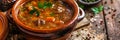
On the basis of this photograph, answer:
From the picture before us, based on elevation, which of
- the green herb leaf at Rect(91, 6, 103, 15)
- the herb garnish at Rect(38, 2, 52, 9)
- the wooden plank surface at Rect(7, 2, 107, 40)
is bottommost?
the wooden plank surface at Rect(7, 2, 107, 40)

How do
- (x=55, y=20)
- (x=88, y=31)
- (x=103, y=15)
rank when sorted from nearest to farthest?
(x=55, y=20), (x=88, y=31), (x=103, y=15)

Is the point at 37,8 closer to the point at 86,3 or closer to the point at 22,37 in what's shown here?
the point at 22,37

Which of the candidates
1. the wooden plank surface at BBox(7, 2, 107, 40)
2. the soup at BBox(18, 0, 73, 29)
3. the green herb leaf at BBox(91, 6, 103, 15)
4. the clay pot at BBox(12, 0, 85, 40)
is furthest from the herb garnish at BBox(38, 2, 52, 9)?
the green herb leaf at BBox(91, 6, 103, 15)

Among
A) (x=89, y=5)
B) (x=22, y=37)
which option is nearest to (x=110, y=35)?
(x=89, y=5)

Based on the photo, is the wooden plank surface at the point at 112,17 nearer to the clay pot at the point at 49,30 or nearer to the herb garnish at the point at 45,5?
the clay pot at the point at 49,30

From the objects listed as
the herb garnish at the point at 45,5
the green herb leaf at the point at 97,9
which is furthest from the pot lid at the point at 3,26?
the green herb leaf at the point at 97,9

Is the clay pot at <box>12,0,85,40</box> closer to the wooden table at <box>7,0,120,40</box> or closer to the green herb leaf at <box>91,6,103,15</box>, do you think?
the wooden table at <box>7,0,120,40</box>
